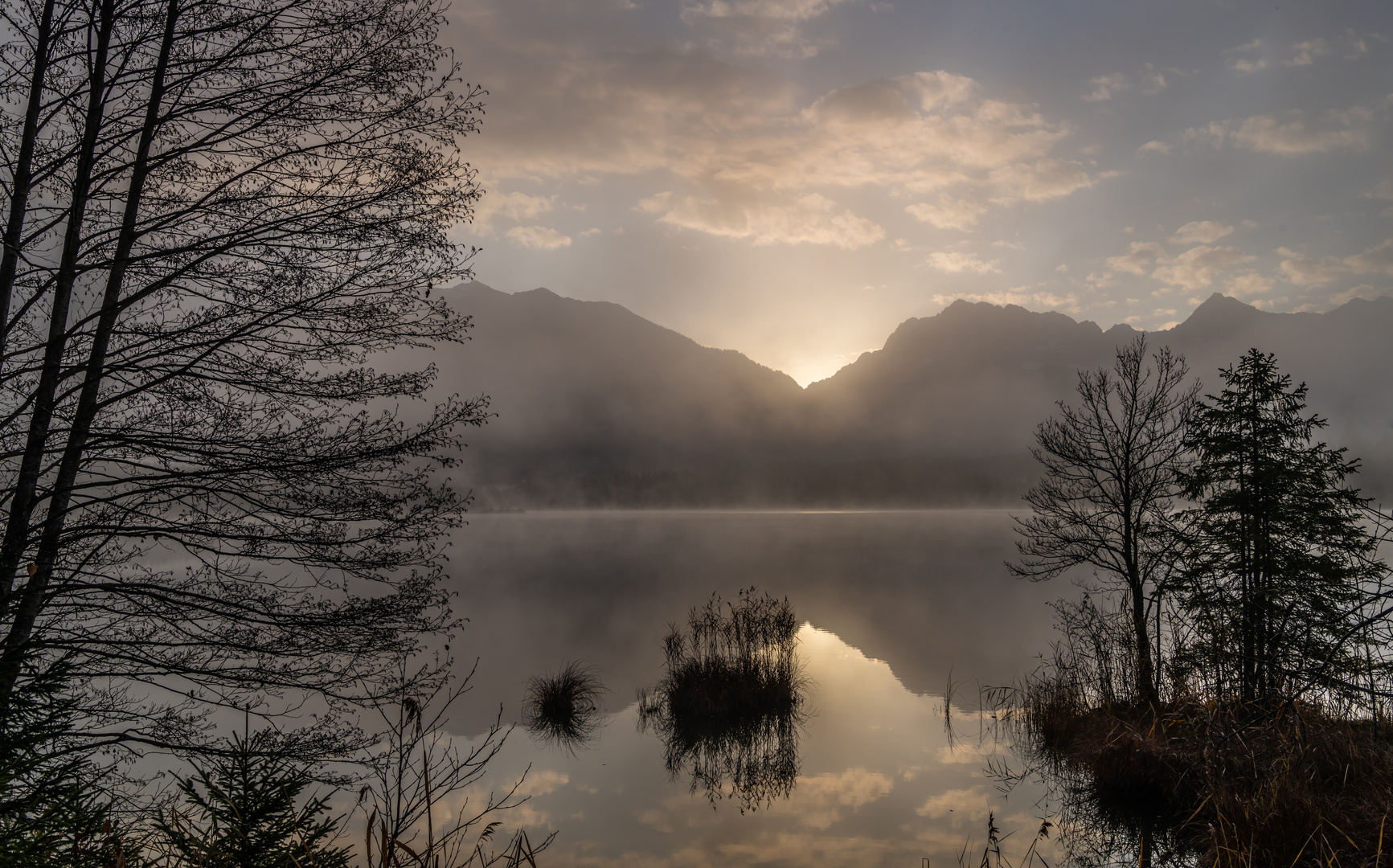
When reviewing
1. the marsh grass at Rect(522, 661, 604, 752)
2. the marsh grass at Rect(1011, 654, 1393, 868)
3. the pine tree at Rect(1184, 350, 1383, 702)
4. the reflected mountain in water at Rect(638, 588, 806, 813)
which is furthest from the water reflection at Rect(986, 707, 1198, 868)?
the marsh grass at Rect(522, 661, 604, 752)

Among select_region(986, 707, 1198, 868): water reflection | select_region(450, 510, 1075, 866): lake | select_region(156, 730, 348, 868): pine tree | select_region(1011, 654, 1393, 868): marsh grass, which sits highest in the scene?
select_region(156, 730, 348, 868): pine tree

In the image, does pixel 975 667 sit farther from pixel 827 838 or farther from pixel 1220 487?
pixel 827 838

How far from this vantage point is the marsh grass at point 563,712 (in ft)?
54.5

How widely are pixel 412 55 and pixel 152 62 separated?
2261 mm

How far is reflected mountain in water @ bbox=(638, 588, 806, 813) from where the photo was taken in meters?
13.6

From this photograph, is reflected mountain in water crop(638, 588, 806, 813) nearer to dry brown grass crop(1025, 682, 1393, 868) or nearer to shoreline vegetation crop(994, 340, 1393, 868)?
shoreline vegetation crop(994, 340, 1393, 868)

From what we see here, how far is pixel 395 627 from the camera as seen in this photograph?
21.9 feet

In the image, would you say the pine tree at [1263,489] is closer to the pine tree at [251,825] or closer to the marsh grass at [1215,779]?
the marsh grass at [1215,779]

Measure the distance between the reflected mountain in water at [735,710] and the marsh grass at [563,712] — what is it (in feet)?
4.65

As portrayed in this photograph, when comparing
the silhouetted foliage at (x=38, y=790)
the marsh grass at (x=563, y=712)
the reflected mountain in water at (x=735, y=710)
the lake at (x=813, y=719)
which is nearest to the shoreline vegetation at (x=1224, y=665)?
the lake at (x=813, y=719)

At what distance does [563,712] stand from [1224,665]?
14490 mm

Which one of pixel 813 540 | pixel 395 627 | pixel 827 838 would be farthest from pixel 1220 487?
pixel 813 540

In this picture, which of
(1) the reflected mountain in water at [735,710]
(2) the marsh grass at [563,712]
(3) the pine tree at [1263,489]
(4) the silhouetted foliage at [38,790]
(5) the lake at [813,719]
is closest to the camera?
(4) the silhouetted foliage at [38,790]

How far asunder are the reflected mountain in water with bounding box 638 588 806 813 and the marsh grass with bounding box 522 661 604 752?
1.42 meters
